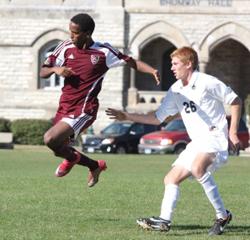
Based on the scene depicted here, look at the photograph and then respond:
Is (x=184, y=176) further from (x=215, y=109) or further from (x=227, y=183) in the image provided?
(x=227, y=183)

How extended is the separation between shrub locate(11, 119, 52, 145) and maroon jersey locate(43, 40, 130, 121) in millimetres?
34519

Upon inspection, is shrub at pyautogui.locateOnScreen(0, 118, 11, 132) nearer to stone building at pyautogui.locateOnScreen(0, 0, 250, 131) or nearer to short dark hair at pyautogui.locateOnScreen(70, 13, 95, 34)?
stone building at pyautogui.locateOnScreen(0, 0, 250, 131)

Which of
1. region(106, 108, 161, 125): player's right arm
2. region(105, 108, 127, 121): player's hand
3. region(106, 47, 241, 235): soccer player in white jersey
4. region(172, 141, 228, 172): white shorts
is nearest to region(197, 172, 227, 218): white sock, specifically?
region(106, 47, 241, 235): soccer player in white jersey

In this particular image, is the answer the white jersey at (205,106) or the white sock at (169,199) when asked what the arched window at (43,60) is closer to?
the white jersey at (205,106)

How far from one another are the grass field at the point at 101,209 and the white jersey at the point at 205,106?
3.61ft

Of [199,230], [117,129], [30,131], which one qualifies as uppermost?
[199,230]

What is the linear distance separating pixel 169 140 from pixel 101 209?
26556mm

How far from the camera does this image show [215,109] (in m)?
11.6

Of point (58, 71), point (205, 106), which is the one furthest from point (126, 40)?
point (205, 106)

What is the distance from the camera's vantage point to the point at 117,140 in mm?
43062

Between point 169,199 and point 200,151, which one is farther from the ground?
point 200,151

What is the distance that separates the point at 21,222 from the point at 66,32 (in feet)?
139

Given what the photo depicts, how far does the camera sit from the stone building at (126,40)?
52.8 metres

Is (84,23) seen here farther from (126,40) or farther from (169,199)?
(126,40)
